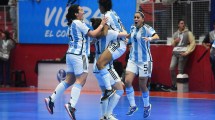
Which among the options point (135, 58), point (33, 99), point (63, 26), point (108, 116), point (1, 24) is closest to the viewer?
point (108, 116)

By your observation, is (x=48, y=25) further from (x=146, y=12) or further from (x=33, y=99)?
(x=33, y=99)

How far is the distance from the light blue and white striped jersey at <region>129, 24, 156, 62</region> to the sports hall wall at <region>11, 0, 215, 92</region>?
28.9ft

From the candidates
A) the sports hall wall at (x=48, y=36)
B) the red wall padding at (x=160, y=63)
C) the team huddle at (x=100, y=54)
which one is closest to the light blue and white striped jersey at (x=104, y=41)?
the team huddle at (x=100, y=54)

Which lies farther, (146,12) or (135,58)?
(146,12)

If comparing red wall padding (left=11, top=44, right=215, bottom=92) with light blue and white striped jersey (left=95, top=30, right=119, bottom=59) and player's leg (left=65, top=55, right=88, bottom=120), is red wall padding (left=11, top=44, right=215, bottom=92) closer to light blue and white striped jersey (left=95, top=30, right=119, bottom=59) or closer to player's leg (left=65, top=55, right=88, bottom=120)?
light blue and white striped jersey (left=95, top=30, right=119, bottom=59)

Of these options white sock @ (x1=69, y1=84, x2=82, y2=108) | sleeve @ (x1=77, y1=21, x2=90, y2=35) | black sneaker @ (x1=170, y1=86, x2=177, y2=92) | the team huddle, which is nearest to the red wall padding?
black sneaker @ (x1=170, y1=86, x2=177, y2=92)

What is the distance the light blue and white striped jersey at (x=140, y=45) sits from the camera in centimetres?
1376

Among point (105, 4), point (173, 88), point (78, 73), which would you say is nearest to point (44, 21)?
point (173, 88)

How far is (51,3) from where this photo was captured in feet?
82.2

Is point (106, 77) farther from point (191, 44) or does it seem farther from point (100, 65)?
point (191, 44)

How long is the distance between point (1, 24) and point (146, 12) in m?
7.20

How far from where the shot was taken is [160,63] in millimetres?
22906

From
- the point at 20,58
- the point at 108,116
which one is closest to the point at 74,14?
the point at 108,116

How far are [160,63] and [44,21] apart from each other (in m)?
5.48
